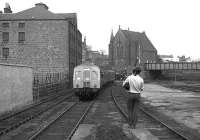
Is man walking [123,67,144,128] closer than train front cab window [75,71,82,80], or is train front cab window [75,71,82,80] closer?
man walking [123,67,144,128]

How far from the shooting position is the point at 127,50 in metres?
117

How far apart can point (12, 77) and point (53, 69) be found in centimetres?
3328

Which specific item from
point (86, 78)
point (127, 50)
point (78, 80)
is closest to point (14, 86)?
point (78, 80)

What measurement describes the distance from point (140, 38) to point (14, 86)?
111 meters

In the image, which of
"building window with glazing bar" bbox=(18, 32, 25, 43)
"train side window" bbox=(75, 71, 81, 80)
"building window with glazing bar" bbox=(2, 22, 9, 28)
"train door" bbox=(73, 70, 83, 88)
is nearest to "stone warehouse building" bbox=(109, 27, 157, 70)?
"building window with glazing bar" bbox=(18, 32, 25, 43)

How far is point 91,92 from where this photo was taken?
2403 cm

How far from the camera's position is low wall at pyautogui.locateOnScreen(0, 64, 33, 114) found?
1588cm

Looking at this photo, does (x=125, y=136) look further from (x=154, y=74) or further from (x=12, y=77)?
(x=154, y=74)

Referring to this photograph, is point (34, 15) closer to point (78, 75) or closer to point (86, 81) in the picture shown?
point (78, 75)

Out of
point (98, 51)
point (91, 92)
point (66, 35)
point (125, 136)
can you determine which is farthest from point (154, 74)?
point (125, 136)

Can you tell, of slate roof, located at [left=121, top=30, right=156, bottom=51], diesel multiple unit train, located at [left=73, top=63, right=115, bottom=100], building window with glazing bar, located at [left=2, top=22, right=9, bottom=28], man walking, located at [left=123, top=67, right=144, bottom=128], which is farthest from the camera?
slate roof, located at [left=121, top=30, right=156, bottom=51]

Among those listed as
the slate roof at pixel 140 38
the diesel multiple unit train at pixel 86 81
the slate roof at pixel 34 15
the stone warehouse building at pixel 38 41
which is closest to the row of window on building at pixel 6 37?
the stone warehouse building at pixel 38 41

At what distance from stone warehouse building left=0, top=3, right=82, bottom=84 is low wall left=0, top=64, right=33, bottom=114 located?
29.3 m

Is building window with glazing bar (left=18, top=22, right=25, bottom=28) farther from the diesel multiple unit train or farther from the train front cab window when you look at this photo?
the train front cab window
